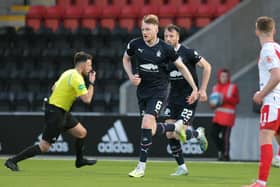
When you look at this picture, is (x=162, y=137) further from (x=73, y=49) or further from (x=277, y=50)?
(x=277, y=50)

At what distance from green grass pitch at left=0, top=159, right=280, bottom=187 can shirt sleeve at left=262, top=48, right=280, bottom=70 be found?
1.96 m

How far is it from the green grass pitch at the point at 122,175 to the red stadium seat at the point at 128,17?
701cm

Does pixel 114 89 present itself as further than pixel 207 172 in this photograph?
Yes

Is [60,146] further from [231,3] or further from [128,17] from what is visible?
[231,3]

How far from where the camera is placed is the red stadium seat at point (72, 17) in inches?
918

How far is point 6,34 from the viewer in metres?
22.5

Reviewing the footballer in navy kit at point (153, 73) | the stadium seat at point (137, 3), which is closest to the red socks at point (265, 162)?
the footballer in navy kit at point (153, 73)

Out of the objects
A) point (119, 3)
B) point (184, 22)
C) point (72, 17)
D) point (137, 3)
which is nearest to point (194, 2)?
point (184, 22)

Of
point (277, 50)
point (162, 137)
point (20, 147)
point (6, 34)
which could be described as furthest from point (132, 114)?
point (277, 50)

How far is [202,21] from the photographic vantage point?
22.4m

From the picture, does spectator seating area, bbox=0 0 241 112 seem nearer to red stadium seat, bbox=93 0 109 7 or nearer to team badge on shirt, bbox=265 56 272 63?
red stadium seat, bbox=93 0 109 7

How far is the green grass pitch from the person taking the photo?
35.6 feet

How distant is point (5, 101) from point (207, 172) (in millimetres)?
8711

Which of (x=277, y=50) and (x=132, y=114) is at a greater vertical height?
(x=277, y=50)
